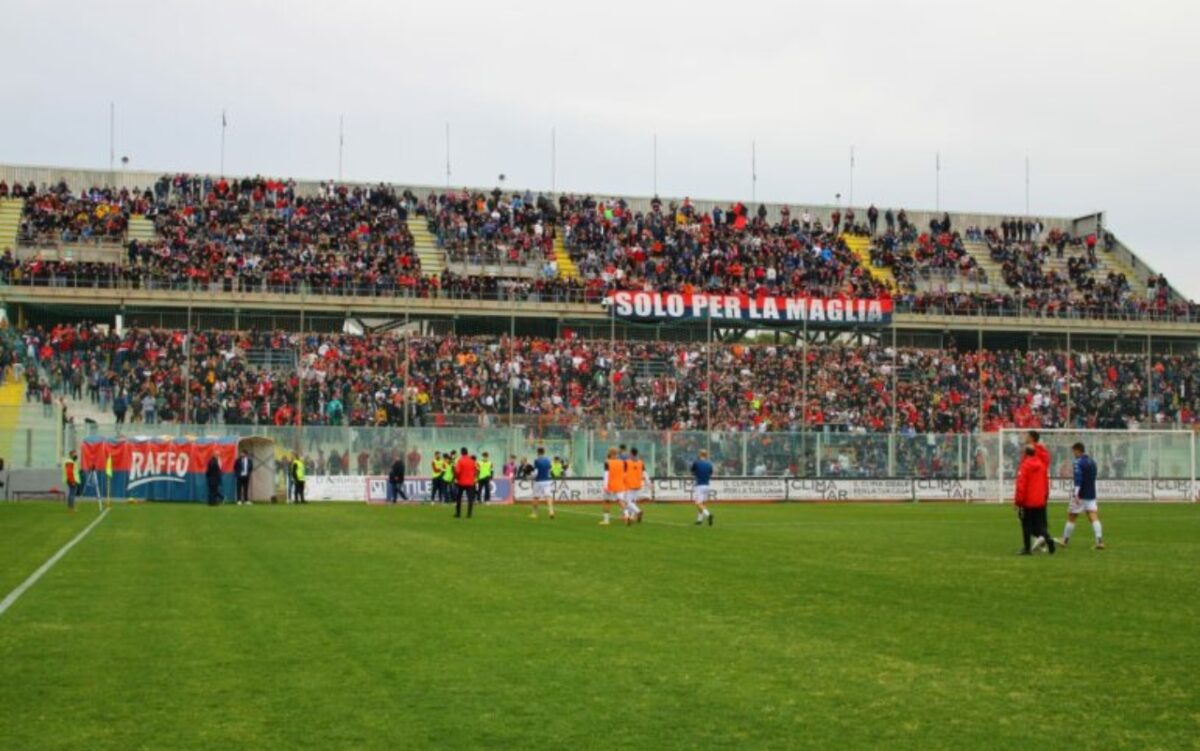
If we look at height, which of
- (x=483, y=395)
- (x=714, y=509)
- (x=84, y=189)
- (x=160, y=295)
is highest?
(x=84, y=189)

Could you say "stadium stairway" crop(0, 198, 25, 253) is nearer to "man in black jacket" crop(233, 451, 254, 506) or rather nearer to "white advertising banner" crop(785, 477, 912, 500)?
"man in black jacket" crop(233, 451, 254, 506)

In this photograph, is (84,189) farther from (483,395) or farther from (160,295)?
(483,395)

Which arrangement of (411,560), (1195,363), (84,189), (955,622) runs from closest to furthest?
(955,622), (411,560), (1195,363), (84,189)

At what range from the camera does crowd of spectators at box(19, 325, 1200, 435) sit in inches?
2158

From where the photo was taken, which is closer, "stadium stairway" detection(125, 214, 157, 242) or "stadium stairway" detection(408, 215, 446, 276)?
"stadium stairway" detection(125, 214, 157, 242)

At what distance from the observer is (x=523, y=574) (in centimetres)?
1980

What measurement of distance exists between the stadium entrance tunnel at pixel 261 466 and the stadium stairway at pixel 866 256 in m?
36.0

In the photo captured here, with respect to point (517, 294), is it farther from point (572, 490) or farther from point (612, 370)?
point (572, 490)

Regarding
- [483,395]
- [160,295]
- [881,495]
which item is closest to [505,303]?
[483,395]

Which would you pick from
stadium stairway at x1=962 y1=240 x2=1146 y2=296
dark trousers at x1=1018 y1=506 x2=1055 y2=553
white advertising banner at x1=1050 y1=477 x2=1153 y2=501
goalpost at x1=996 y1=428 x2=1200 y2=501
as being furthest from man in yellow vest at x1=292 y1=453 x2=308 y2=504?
stadium stairway at x1=962 y1=240 x2=1146 y2=296

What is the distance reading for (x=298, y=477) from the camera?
48.1 metres

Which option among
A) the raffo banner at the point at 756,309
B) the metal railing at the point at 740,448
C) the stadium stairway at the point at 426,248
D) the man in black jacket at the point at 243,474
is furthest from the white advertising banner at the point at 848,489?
the stadium stairway at the point at 426,248

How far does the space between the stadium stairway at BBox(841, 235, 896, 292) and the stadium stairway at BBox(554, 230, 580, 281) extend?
51.8ft

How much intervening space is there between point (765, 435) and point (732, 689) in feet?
142
